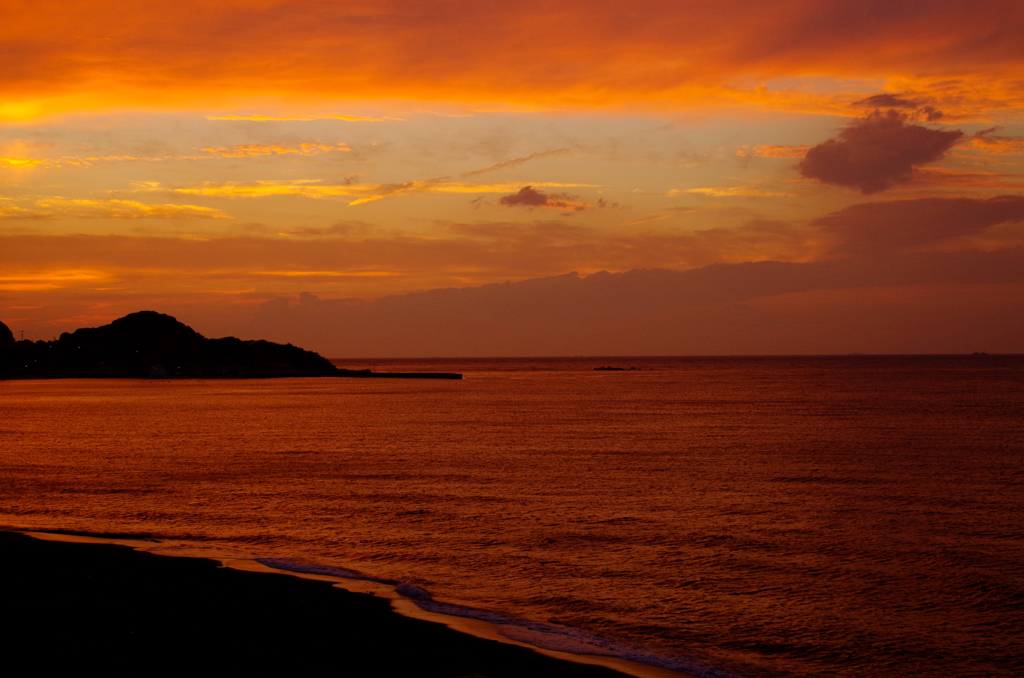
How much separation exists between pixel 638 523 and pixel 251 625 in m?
12.9

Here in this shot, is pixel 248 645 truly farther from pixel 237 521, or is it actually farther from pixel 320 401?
pixel 320 401

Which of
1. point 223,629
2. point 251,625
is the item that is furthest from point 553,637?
point 223,629

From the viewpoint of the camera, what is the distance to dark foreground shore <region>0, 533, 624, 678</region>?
10.9m

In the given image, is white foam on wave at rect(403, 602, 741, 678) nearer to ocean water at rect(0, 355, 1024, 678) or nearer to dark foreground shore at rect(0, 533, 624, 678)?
ocean water at rect(0, 355, 1024, 678)

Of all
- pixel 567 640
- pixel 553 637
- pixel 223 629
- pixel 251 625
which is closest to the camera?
pixel 223 629

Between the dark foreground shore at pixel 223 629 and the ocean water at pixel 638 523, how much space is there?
62.3 inches

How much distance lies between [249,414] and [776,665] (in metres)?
68.5

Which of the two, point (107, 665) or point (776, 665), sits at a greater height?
point (107, 665)

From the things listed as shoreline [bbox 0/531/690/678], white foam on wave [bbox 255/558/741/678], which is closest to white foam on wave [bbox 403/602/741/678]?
white foam on wave [bbox 255/558/741/678]

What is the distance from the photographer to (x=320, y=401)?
97.8 meters

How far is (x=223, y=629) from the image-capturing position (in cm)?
1222

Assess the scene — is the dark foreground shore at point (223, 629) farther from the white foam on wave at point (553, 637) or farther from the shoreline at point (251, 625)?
the white foam on wave at point (553, 637)

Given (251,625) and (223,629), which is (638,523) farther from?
(223,629)

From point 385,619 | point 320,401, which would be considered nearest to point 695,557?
point 385,619
